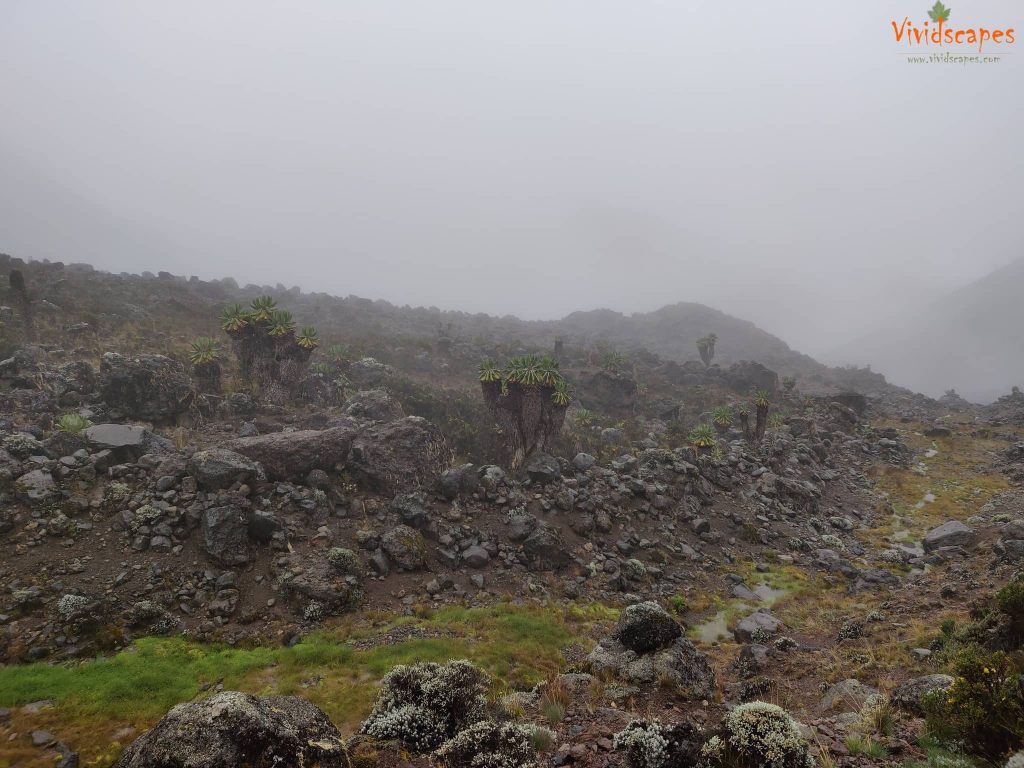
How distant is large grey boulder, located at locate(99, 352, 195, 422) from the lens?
28641 mm

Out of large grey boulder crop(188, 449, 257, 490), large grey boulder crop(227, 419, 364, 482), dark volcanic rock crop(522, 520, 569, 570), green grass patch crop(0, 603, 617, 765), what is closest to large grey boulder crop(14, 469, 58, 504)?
large grey boulder crop(188, 449, 257, 490)

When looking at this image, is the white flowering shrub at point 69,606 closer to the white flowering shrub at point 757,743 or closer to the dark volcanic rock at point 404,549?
the dark volcanic rock at point 404,549

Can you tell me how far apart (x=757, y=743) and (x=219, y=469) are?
882 inches

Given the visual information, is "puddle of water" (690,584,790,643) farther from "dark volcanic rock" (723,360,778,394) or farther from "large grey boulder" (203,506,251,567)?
"dark volcanic rock" (723,360,778,394)

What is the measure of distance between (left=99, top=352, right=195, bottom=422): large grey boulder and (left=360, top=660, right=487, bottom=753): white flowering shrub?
2882cm

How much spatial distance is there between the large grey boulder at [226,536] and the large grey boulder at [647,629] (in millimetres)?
15685

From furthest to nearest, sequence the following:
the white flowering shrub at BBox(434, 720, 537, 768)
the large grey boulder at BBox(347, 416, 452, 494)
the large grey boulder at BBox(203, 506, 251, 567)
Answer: the large grey boulder at BBox(347, 416, 452, 494) < the large grey boulder at BBox(203, 506, 251, 567) < the white flowering shrub at BBox(434, 720, 537, 768)

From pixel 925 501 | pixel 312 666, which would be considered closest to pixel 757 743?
pixel 312 666

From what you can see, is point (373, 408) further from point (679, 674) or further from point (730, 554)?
point (679, 674)

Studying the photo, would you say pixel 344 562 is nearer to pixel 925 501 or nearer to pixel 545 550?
pixel 545 550

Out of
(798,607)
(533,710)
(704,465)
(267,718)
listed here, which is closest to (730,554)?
(798,607)

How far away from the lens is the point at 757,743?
7500 millimetres

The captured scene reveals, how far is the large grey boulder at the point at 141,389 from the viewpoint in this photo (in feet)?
94.0

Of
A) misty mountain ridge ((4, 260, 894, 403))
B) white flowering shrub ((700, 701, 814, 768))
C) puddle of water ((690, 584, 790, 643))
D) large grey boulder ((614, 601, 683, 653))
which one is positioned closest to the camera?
white flowering shrub ((700, 701, 814, 768))
